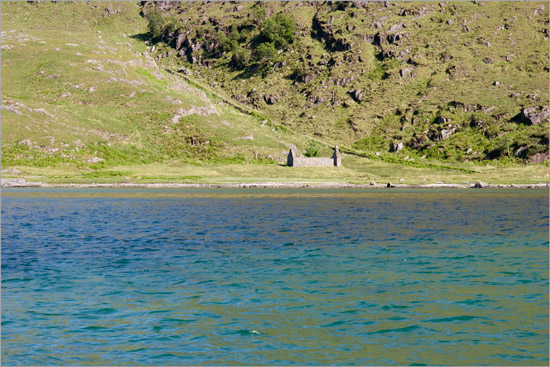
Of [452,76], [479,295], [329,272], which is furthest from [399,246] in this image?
[452,76]

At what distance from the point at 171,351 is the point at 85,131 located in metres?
126

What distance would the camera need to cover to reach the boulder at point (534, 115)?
14338 centimetres

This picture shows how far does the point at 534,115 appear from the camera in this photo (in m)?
144

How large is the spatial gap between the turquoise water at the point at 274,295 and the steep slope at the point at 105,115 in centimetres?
8518

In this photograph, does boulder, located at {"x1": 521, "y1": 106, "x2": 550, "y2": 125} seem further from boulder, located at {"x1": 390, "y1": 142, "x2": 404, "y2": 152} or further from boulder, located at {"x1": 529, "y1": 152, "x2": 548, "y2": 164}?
boulder, located at {"x1": 390, "y1": 142, "x2": 404, "y2": 152}

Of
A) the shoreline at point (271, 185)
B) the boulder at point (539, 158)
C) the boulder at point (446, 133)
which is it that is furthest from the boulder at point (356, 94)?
the shoreline at point (271, 185)

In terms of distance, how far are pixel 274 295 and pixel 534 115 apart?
146210 mm

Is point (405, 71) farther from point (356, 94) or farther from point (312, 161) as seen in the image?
point (312, 161)

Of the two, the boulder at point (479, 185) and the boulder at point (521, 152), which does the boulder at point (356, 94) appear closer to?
the boulder at point (521, 152)

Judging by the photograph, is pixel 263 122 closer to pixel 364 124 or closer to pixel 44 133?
pixel 364 124

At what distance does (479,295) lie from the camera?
62.8 feet

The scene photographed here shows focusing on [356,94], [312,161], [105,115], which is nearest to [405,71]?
[356,94]

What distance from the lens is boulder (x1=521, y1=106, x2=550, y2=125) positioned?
143 metres

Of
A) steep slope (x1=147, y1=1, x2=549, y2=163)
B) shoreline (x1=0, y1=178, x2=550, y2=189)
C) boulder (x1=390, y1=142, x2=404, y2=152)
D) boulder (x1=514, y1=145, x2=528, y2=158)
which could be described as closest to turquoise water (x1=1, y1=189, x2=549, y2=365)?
shoreline (x1=0, y1=178, x2=550, y2=189)
